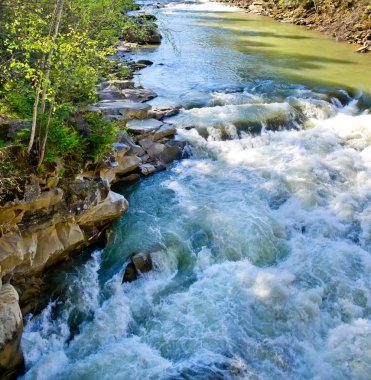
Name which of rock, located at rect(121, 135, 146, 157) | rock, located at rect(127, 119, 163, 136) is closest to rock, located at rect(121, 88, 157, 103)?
rock, located at rect(127, 119, 163, 136)

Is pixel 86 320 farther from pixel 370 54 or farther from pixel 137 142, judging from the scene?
pixel 370 54

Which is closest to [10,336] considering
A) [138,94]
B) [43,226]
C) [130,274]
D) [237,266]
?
[43,226]

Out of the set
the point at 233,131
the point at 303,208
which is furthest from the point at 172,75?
the point at 303,208

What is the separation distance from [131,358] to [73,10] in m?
6.52

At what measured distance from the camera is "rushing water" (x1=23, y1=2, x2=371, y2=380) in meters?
6.62

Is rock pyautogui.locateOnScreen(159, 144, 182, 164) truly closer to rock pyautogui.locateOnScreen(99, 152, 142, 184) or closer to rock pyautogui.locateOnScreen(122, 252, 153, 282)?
rock pyautogui.locateOnScreen(99, 152, 142, 184)

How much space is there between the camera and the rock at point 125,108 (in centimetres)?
1230

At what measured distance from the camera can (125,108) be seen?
12.8m

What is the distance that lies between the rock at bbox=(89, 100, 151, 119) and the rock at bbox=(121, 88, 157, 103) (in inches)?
39.3

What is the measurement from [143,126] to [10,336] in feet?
25.5

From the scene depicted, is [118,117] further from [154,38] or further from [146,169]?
[154,38]

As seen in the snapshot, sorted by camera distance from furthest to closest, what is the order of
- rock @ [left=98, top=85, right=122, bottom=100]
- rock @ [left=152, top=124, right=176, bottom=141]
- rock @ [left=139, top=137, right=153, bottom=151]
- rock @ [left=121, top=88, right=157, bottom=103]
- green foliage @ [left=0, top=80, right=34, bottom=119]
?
rock @ [left=121, top=88, right=157, bottom=103], rock @ [left=98, top=85, right=122, bottom=100], rock @ [left=152, top=124, right=176, bottom=141], rock @ [left=139, top=137, right=153, bottom=151], green foliage @ [left=0, top=80, right=34, bottom=119]

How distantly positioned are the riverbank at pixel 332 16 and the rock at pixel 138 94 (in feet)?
47.3

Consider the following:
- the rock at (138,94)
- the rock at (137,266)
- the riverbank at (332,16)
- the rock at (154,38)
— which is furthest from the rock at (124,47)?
the rock at (137,266)
